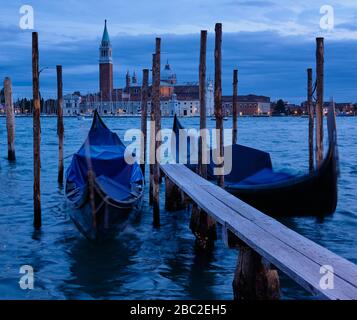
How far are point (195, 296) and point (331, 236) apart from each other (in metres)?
2.14

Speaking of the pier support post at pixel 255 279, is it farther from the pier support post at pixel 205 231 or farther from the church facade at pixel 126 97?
the church facade at pixel 126 97

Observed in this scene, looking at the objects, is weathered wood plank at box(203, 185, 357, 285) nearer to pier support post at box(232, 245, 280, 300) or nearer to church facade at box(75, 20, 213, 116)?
pier support post at box(232, 245, 280, 300)

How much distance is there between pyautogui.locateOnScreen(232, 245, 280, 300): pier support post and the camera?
3.11 m

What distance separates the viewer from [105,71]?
2788 inches

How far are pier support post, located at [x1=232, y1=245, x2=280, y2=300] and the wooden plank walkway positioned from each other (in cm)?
12

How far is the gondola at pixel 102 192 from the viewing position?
4.70 meters

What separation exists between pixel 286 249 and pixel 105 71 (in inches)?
2737

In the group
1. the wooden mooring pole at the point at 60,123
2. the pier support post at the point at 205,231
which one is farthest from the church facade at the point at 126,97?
the pier support post at the point at 205,231

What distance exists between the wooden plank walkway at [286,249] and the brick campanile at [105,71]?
6745 cm

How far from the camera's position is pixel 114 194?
17.0 feet

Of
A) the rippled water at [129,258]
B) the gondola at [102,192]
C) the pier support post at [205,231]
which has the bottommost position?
the rippled water at [129,258]

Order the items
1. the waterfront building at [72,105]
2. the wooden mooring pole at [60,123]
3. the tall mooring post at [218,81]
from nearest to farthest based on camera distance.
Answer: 1. the tall mooring post at [218,81]
2. the wooden mooring pole at [60,123]
3. the waterfront building at [72,105]

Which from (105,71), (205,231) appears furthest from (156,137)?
Answer: (105,71)
